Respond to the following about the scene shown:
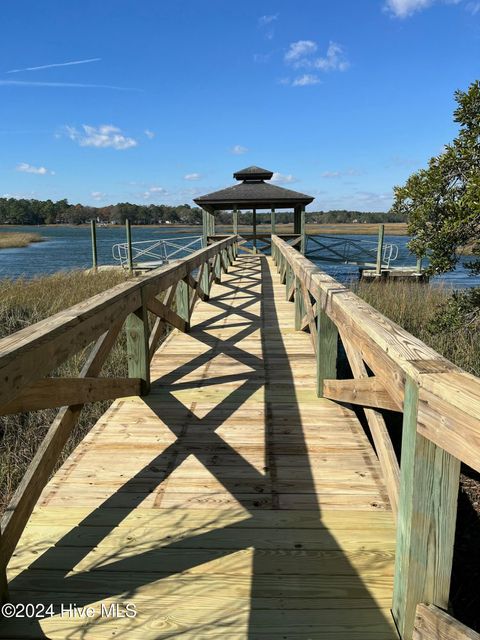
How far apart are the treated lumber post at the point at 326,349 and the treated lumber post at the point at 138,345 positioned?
1.29 meters

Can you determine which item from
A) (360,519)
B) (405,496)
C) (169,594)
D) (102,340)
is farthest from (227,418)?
(405,496)

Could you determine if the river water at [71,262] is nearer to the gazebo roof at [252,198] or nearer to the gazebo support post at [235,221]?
the gazebo roof at [252,198]

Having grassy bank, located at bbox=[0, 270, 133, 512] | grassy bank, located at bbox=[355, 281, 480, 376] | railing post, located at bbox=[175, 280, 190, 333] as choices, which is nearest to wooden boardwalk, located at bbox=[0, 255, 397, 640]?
grassy bank, located at bbox=[0, 270, 133, 512]

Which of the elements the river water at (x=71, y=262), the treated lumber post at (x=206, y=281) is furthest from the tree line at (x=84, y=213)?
the treated lumber post at (x=206, y=281)

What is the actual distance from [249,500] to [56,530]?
2.83 ft

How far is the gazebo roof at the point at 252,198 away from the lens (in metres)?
17.5

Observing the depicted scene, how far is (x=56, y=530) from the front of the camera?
2045mm

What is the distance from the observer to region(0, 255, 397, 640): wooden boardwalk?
1.60 metres

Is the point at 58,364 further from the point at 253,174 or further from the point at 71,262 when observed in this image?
the point at 71,262

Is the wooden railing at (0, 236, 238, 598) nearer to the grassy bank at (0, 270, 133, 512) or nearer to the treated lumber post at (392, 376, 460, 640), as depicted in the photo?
the grassy bank at (0, 270, 133, 512)

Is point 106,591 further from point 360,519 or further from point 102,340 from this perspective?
point 102,340

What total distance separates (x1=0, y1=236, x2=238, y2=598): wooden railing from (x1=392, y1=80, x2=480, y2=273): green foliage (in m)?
2.70

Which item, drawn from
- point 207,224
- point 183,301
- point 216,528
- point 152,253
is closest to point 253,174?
point 207,224

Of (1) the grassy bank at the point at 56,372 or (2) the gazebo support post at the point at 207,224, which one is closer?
(1) the grassy bank at the point at 56,372
